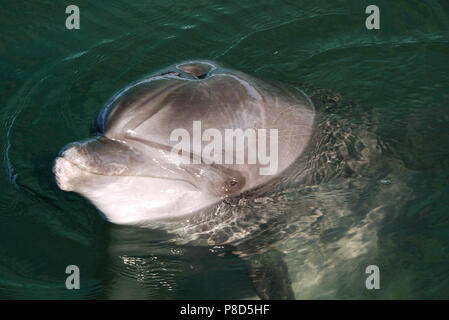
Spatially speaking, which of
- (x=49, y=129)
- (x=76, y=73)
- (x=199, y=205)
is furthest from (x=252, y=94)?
(x=76, y=73)

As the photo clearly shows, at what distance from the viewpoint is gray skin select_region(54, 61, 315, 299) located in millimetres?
4957

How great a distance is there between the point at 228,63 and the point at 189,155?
2081 millimetres

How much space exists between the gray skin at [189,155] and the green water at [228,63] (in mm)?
370

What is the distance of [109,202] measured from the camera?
206 inches

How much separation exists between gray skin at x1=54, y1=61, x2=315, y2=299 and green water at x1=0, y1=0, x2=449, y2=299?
0.37 metres

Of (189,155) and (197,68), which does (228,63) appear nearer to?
(197,68)

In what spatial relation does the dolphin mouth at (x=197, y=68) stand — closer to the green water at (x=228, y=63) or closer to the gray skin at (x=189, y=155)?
the gray skin at (x=189, y=155)

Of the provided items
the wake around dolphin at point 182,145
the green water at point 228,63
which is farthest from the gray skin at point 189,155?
the green water at point 228,63

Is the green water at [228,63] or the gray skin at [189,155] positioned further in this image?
the green water at [228,63]

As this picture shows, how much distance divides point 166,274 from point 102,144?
167 centimetres

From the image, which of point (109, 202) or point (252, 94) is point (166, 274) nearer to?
point (109, 202)

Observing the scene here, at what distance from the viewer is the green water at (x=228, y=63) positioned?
5.86 meters

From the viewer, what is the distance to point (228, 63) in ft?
22.6

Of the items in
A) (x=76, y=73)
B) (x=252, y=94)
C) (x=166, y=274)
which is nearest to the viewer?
(x=252, y=94)
